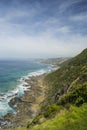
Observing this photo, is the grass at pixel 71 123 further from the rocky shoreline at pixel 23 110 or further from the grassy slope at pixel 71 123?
the rocky shoreline at pixel 23 110

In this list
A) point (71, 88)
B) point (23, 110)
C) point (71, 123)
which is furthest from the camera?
point (23, 110)

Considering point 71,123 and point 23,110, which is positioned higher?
point 71,123

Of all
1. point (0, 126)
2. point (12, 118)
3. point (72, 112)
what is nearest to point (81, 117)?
point (72, 112)

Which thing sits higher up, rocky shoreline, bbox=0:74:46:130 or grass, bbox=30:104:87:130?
grass, bbox=30:104:87:130

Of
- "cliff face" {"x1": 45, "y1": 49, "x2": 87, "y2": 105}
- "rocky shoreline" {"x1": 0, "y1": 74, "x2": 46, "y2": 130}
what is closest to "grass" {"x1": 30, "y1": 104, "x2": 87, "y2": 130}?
"cliff face" {"x1": 45, "y1": 49, "x2": 87, "y2": 105}

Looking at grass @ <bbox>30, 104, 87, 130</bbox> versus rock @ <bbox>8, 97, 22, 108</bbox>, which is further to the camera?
rock @ <bbox>8, 97, 22, 108</bbox>

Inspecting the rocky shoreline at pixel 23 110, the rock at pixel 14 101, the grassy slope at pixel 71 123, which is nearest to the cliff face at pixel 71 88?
the grassy slope at pixel 71 123

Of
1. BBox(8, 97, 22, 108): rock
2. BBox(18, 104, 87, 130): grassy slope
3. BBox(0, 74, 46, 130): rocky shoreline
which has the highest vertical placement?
BBox(18, 104, 87, 130): grassy slope

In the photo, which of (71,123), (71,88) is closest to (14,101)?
(71,88)

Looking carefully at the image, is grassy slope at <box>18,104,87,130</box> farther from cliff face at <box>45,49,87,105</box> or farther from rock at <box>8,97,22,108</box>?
rock at <box>8,97,22,108</box>

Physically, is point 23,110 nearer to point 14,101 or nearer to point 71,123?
point 14,101

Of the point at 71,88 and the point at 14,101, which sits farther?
the point at 14,101

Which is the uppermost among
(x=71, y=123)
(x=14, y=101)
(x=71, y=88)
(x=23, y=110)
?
(x=71, y=88)
